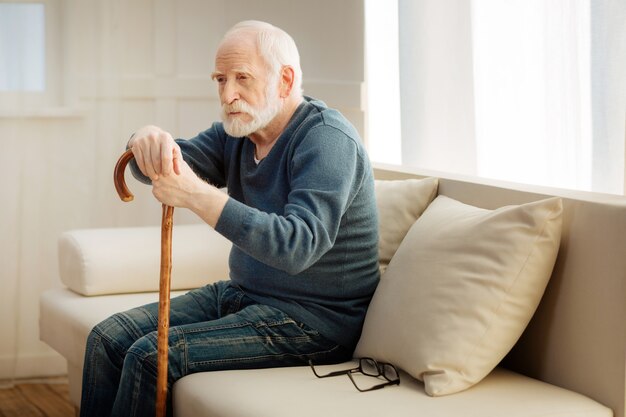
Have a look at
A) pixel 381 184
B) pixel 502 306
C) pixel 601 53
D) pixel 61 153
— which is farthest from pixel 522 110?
pixel 61 153

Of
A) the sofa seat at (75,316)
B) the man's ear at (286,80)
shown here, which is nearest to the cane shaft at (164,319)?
the man's ear at (286,80)

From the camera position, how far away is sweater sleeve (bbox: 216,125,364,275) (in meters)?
1.92

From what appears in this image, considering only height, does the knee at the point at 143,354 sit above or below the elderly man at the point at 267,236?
below

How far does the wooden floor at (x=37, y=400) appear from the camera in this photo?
3.35 meters

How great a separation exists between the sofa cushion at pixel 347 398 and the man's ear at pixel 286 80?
2.07ft

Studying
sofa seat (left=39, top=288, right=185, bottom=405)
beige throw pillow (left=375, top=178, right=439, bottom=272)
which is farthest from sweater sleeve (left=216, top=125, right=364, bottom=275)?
sofa seat (left=39, top=288, right=185, bottom=405)

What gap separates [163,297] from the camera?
6.70 ft

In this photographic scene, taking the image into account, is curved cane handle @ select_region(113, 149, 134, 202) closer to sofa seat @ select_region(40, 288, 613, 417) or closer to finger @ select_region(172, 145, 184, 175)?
finger @ select_region(172, 145, 184, 175)

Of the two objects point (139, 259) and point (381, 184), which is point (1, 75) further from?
point (381, 184)

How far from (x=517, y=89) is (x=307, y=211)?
1.35 meters

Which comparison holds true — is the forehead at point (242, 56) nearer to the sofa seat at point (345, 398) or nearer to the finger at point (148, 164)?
the finger at point (148, 164)

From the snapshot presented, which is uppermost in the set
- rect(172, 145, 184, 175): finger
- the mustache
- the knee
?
the mustache

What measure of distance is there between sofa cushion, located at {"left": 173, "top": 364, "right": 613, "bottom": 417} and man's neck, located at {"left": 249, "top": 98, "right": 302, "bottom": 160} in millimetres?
531

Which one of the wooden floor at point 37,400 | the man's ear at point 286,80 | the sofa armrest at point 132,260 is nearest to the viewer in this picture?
the man's ear at point 286,80
